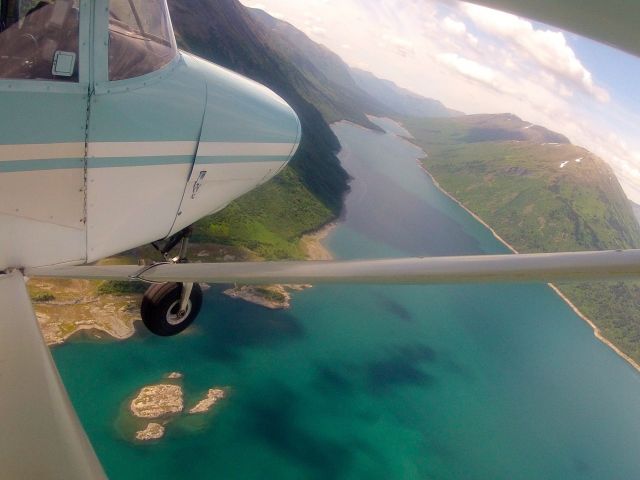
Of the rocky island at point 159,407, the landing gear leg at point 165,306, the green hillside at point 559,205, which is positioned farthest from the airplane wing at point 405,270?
the green hillside at point 559,205

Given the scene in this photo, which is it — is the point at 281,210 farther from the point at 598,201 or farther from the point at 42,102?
the point at 598,201

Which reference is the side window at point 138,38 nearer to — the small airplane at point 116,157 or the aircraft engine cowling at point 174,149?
the small airplane at point 116,157

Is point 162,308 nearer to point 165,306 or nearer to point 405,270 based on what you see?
point 165,306

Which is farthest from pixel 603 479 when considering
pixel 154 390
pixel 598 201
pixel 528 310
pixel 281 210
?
pixel 598 201

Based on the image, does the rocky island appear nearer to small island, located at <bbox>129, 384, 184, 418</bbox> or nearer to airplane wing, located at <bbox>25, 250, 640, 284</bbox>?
small island, located at <bbox>129, 384, 184, 418</bbox>

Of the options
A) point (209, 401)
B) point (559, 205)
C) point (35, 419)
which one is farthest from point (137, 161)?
point (559, 205)

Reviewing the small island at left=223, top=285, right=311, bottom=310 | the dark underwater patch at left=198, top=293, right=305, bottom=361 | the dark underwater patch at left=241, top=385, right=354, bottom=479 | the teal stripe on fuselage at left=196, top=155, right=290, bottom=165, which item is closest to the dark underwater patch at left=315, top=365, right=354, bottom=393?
the dark underwater patch at left=241, top=385, right=354, bottom=479

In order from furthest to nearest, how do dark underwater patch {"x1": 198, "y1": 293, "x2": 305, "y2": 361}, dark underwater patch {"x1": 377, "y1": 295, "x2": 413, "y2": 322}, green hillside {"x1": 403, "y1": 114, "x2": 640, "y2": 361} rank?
green hillside {"x1": 403, "y1": 114, "x2": 640, "y2": 361}, dark underwater patch {"x1": 377, "y1": 295, "x2": 413, "y2": 322}, dark underwater patch {"x1": 198, "y1": 293, "x2": 305, "y2": 361}
